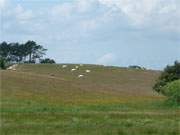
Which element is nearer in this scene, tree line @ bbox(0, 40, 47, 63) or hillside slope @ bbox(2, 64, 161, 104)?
hillside slope @ bbox(2, 64, 161, 104)

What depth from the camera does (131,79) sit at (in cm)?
11100

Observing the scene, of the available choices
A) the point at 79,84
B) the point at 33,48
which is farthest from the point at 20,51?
the point at 79,84

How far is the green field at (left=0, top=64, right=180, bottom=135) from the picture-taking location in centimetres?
2128

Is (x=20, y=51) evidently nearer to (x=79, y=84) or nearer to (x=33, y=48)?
(x=33, y=48)

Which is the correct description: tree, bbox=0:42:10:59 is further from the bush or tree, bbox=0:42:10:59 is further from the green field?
the bush

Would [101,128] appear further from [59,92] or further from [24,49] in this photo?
[24,49]

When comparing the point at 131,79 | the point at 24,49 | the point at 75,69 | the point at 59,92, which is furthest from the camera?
the point at 24,49

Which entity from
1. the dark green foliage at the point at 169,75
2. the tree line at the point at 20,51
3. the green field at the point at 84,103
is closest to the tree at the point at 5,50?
the tree line at the point at 20,51

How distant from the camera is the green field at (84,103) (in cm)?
2128

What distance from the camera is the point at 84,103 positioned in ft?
174

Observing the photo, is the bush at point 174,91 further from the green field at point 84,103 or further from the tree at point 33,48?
the tree at point 33,48

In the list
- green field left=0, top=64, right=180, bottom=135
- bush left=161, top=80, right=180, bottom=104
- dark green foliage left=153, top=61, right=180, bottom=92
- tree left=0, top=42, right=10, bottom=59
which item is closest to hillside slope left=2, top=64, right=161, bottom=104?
green field left=0, top=64, right=180, bottom=135

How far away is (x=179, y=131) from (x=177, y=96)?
3286 cm

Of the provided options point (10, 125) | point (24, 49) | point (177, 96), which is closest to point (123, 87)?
point (177, 96)
